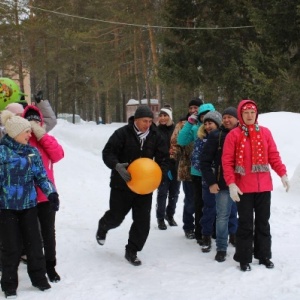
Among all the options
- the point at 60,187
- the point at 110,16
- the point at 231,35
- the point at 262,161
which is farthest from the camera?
the point at 110,16

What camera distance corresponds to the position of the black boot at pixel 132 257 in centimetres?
501

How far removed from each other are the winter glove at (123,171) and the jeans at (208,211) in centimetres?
109

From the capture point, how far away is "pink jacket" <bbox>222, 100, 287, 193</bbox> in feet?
14.9

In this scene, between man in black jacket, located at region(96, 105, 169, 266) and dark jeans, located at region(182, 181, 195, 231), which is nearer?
man in black jacket, located at region(96, 105, 169, 266)

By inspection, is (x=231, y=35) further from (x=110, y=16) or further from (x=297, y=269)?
(x=297, y=269)

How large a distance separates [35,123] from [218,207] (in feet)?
7.74

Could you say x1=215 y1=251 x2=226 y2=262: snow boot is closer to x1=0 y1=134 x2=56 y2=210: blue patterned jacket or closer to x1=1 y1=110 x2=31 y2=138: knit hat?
x1=0 y1=134 x2=56 y2=210: blue patterned jacket

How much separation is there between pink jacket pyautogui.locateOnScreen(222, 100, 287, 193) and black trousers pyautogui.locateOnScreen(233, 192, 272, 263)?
10 centimetres

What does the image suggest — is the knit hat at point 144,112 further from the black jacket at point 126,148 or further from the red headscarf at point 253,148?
the red headscarf at point 253,148

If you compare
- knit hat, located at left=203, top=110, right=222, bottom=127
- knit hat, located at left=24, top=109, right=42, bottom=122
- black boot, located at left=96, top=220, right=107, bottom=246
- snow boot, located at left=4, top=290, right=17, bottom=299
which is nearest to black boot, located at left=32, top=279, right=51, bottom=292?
snow boot, located at left=4, top=290, right=17, bottom=299

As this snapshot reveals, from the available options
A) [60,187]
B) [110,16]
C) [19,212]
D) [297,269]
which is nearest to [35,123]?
[19,212]

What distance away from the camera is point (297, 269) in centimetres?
457

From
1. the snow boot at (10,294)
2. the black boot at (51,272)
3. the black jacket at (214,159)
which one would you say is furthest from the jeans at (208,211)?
the snow boot at (10,294)

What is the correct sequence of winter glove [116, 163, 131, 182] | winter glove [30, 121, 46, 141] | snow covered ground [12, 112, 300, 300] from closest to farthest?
snow covered ground [12, 112, 300, 300] → winter glove [30, 121, 46, 141] → winter glove [116, 163, 131, 182]
